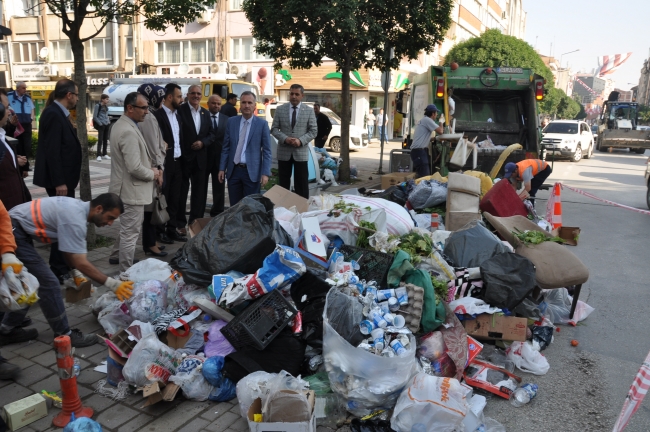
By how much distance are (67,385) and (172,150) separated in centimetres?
379

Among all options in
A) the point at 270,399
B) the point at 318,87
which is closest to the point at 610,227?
the point at 270,399

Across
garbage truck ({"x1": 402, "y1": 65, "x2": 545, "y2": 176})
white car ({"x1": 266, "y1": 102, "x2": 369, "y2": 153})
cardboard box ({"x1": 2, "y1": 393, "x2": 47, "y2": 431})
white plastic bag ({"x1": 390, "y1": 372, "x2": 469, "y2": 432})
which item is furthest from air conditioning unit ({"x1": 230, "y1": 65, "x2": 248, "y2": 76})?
white plastic bag ({"x1": 390, "y1": 372, "x2": 469, "y2": 432})

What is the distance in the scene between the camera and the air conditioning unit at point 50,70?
33469 millimetres

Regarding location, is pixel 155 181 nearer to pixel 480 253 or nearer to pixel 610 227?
pixel 480 253

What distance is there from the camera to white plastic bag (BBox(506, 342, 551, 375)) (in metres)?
3.92

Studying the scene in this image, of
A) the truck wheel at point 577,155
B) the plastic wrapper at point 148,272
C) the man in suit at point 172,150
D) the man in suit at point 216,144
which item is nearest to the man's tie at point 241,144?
the man in suit at point 172,150

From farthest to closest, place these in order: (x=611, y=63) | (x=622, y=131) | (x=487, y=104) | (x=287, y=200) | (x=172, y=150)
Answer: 1. (x=611, y=63)
2. (x=622, y=131)
3. (x=487, y=104)
4. (x=172, y=150)
5. (x=287, y=200)

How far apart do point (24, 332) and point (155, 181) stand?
206 cm

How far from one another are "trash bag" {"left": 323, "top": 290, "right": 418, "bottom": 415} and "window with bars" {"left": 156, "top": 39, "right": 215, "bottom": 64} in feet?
98.8

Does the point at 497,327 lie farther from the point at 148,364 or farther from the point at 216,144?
the point at 216,144

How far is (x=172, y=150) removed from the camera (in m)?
6.33

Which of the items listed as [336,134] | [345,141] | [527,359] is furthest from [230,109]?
[336,134]

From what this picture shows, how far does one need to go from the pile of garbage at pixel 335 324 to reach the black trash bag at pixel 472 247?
0.01m

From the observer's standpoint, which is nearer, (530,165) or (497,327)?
(497,327)
